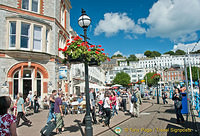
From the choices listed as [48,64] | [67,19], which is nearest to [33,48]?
[48,64]

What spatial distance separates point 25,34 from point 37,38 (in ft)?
3.77

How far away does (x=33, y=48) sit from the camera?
1515cm

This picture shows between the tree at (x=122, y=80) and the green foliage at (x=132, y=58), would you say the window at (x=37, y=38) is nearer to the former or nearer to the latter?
the tree at (x=122, y=80)

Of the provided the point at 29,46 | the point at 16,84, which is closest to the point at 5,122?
the point at 16,84

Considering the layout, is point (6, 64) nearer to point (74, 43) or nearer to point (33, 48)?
point (33, 48)

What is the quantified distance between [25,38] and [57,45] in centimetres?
373

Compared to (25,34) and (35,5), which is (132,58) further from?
(25,34)

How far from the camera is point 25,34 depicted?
1477 cm

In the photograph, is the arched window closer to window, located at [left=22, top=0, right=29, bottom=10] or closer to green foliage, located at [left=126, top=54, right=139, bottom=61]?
window, located at [left=22, top=0, right=29, bottom=10]

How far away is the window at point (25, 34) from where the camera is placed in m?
14.5

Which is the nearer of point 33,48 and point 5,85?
point 5,85

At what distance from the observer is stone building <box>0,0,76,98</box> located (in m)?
13.7

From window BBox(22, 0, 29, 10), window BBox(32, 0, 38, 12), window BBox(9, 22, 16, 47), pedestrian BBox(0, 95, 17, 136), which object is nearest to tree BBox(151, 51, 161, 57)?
window BBox(32, 0, 38, 12)

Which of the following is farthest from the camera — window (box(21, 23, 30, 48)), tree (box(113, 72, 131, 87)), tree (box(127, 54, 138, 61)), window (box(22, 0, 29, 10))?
tree (box(127, 54, 138, 61))
